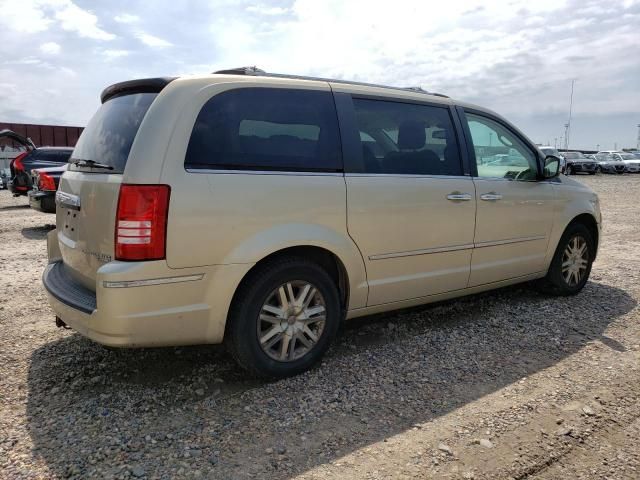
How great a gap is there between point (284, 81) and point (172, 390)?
208 cm

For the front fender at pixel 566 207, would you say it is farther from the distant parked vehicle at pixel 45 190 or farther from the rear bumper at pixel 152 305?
the distant parked vehicle at pixel 45 190

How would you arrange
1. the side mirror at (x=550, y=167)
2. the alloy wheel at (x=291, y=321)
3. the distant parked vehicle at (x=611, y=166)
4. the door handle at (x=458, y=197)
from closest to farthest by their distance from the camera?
the alloy wheel at (x=291, y=321)
the door handle at (x=458, y=197)
the side mirror at (x=550, y=167)
the distant parked vehicle at (x=611, y=166)

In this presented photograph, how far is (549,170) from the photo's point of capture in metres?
4.96

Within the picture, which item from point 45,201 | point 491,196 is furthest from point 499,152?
point 45,201

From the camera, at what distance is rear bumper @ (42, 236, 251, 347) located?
2.81 meters

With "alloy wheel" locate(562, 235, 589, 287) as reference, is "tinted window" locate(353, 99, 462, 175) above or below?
above

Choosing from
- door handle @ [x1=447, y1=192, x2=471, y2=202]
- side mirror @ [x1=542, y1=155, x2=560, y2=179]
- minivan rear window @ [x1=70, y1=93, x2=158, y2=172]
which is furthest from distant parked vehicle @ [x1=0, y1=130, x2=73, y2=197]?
side mirror @ [x1=542, y1=155, x2=560, y2=179]

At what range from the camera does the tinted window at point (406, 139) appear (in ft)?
12.2

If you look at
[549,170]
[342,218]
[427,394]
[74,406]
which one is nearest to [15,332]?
[74,406]

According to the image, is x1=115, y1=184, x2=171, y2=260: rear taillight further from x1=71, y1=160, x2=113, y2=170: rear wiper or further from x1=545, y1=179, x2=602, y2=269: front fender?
x1=545, y1=179, x2=602, y2=269: front fender

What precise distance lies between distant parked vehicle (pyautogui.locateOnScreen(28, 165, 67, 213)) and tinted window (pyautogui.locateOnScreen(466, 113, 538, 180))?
6.98 metres

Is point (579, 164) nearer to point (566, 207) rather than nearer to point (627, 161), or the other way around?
point (627, 161)

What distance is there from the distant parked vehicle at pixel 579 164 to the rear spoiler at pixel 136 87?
123 ft

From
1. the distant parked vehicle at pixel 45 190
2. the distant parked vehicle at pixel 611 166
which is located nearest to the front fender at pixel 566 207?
the distant parked vehicle at pixel 45 190
